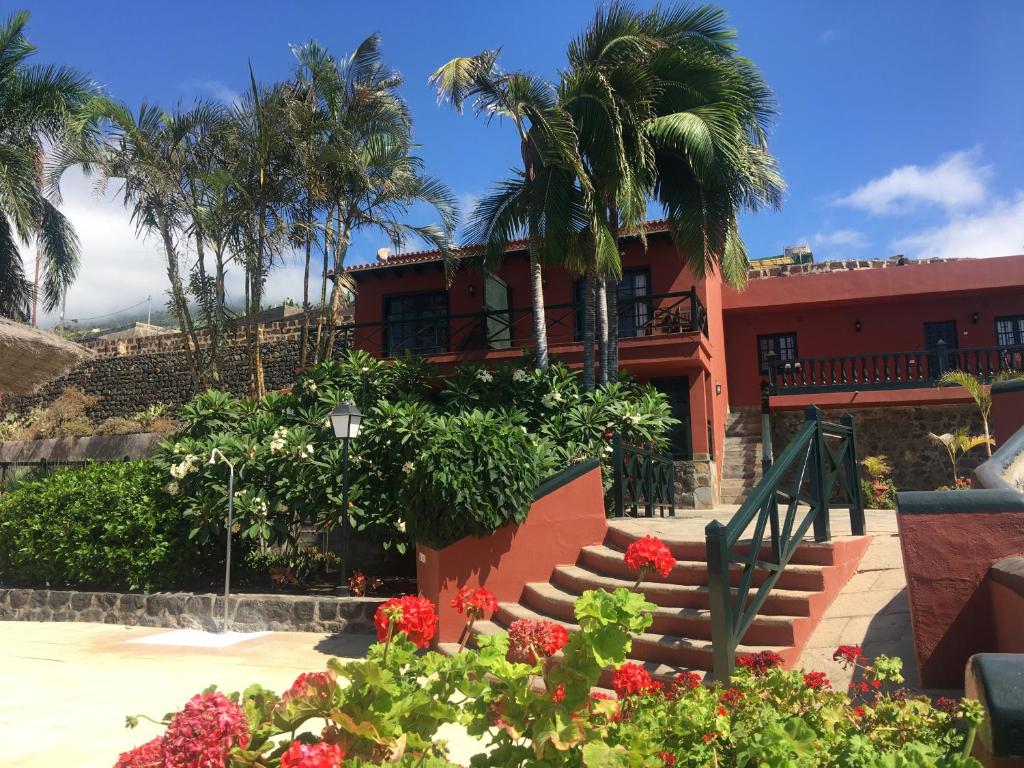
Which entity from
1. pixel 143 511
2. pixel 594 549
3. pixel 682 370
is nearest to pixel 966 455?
pixel 682 370

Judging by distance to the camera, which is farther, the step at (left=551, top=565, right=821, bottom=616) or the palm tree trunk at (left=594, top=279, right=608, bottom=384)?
the palm tree trunk at (left=594, top=279, right=608, bottom=384)

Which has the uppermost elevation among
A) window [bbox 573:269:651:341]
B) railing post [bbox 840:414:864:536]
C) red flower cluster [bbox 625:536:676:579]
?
window [bbox 573:269:651:341]

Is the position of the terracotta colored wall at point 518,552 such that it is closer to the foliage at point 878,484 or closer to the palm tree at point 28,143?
the foliage at point 878,484

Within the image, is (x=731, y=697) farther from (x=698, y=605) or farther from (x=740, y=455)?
(x=740, y=455)

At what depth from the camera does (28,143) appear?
15.4 metres

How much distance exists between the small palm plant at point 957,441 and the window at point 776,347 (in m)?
3.77

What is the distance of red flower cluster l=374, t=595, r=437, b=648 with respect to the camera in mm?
2701

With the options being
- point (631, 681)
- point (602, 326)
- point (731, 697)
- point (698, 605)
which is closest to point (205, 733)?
point (631, 681)

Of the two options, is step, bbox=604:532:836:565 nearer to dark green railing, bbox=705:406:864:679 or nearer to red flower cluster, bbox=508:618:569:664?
dark green railing, bbox=705:406:864:679

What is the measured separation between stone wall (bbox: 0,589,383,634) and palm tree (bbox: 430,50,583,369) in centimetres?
468

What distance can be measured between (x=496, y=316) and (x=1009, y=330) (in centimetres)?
1170

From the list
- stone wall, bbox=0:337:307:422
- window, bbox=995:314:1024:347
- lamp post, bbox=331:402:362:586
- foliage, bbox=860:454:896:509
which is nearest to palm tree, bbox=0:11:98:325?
stone wall, bbox=0:337:307:422

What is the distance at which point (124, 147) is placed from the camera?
44.9 feet

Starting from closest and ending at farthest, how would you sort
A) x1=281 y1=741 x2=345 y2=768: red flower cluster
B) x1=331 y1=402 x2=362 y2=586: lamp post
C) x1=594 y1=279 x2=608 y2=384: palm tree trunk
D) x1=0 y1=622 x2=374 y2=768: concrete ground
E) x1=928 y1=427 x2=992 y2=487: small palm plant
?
1. x1=281 y1=741 x2=345 y2=768: red flower cluster
2. x1=0 y1=622 x2=374 y2=768: concrete ground
3. x1=331 y1=402 x2=362 y2=586: lamp post
4. x1=594 y1=279 x2=608 y2=384: palm tree trunk
5. x1=928 y1=427 x2=992 y2=487: small palm plant
